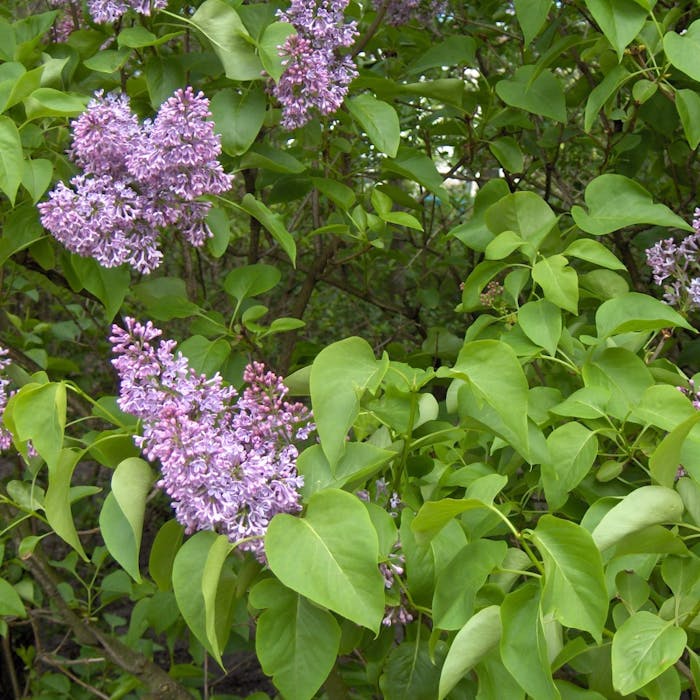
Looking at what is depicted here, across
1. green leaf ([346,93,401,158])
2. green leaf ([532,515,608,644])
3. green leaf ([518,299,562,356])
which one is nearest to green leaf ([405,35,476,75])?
green leaf ([346,93,401,158])

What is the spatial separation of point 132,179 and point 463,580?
Result: 0.80 meters

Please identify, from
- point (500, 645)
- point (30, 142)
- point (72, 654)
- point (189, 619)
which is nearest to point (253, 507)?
point (189, 619)

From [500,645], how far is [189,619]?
369mm

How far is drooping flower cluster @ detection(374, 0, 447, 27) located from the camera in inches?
84.4

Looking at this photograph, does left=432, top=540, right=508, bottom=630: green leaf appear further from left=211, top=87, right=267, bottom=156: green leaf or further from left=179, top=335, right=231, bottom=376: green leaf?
left=211, top=87, right=267, bottom=156: green leaf

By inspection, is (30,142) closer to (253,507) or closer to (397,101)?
(253,507)

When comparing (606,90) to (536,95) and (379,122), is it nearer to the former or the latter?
(536,95)

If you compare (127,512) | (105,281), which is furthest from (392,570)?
(105,281)

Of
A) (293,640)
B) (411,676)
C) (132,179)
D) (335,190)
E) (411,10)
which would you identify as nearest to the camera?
(293,640)

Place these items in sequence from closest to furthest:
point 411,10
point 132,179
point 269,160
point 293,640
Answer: point 293,640 < point 132,179 < point 269,160 < point 411,10

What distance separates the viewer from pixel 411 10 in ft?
7.24

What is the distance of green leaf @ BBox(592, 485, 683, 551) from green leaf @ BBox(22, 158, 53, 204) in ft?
3.23

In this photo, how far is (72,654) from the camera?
337 cm

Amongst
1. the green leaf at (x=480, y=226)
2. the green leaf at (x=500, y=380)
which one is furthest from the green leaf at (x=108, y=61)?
the green leaf at (x=500, y=380)
